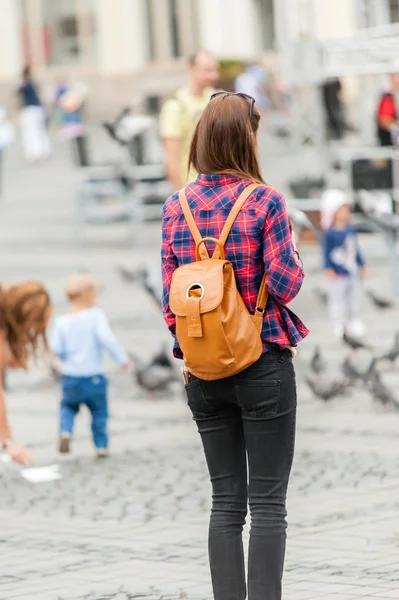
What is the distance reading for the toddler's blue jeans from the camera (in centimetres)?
839

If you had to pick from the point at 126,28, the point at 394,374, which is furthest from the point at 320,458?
the point at 126,28

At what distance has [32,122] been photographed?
3170 cm

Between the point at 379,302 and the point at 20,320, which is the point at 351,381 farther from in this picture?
the point at 379,302

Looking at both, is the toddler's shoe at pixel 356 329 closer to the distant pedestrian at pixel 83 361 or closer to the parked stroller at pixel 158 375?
the parked stroller at pixel 158 375

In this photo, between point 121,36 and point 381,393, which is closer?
point 381,393

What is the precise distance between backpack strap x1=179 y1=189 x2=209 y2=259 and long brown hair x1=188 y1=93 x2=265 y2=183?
0.34 feet

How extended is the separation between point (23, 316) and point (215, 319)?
2817 mm

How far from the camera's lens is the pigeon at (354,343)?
10766 millimetres

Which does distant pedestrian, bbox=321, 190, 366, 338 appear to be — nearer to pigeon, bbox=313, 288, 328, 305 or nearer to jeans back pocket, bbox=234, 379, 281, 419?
pigeon, bbox=313, 288, 328, 305

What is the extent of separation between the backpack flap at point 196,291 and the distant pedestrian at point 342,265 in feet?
24.9

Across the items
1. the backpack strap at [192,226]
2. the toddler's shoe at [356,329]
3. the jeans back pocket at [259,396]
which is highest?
the backpack strap at [192,226]

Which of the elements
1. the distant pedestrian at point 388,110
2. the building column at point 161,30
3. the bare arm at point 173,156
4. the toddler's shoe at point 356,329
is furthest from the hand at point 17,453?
the building column at point 161,30

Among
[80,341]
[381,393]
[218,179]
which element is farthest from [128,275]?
[218,179]

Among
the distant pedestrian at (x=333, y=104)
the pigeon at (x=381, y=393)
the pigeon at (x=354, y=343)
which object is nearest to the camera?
the pigeon at (x=381, y=393)
